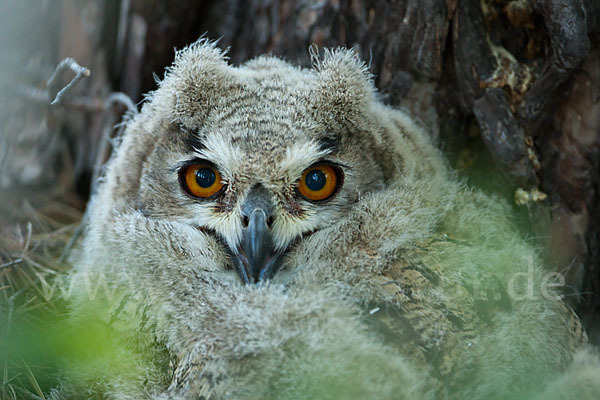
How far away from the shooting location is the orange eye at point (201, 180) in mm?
2453

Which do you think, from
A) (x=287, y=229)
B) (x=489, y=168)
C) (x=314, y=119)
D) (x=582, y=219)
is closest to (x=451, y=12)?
(x=489, y=168)

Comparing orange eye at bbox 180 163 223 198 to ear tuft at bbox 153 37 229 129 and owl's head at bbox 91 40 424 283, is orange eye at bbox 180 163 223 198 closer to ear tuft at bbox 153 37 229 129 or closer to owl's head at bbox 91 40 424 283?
owl's head at bbox 91 40 424 283

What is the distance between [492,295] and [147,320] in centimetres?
135

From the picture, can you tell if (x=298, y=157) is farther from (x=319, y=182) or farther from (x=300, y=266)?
(x=300, y=266)

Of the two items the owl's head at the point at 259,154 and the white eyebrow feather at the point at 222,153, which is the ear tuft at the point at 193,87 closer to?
the owl's head at the point at 259,154

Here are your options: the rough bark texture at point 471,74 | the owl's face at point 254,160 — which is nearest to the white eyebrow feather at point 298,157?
the owl's face at point 254,160

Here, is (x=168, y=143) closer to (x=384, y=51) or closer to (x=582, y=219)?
(x=384, y=51)

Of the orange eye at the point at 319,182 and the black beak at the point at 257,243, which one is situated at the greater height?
the orange eye at the point at 319,182

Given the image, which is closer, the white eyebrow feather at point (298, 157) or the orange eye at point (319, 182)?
the white eyebrow feather at point (298, 157)

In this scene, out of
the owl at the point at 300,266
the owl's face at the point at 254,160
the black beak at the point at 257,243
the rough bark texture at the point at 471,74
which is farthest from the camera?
the rough bark texture at the point at 471,74

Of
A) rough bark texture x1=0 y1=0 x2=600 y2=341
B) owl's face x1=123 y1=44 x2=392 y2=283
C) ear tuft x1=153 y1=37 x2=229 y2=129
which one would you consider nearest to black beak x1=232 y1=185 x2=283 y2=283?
owl's face x1=123 y1=44 x2=392 y2=283

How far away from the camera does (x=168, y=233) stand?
2467mm

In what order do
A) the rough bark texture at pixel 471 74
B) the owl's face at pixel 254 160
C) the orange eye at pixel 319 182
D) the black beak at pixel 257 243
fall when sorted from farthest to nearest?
the rough bark texture at pixel 471 74, the orange eye at pixel 319 182, the owl's face at pixel 254 160, the black beak at pixel 257 243

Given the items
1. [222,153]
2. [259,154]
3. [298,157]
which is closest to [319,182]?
[298,157]
